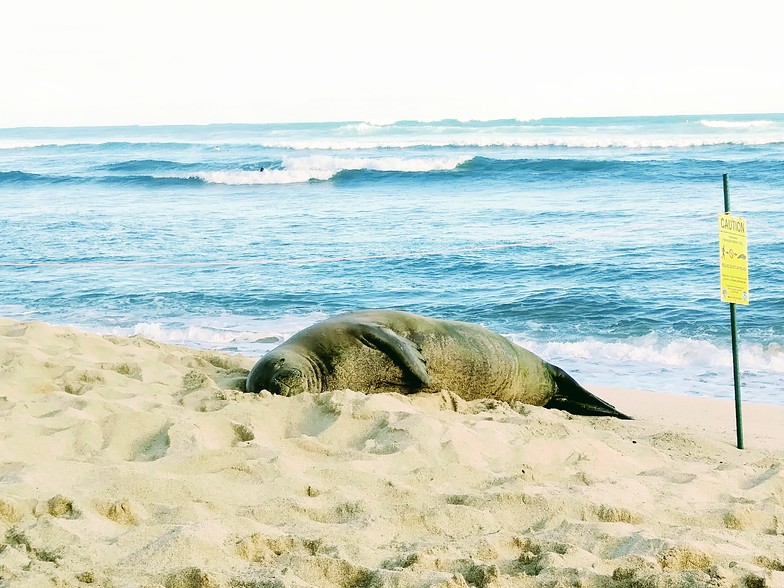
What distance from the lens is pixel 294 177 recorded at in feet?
102

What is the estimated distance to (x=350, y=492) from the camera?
3.71 metres

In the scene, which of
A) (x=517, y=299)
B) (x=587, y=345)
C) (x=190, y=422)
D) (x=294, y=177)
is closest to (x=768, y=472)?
(x=190, y=422)

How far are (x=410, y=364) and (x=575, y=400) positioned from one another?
1482 mm

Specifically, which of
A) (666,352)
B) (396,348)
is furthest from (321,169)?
(396,348)

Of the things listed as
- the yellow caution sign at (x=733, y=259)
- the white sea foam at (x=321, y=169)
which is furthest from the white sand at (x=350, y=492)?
the white sea foam at (x=321, y=169)

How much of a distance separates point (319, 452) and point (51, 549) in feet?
5.39

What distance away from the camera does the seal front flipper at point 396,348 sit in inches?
238

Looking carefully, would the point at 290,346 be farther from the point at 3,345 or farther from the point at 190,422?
the point at 3,345

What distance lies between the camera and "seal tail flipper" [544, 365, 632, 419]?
6.57 m

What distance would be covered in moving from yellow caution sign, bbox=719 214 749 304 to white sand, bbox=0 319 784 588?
927 mm

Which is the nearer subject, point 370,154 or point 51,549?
point 51,549

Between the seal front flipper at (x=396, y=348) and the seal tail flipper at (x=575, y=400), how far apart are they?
1208 mm

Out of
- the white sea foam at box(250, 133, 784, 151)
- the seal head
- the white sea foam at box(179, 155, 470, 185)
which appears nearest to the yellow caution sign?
the seal head

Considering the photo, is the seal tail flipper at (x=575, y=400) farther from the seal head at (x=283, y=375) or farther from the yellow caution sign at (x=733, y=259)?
the seal head at (x=283, y=375)
